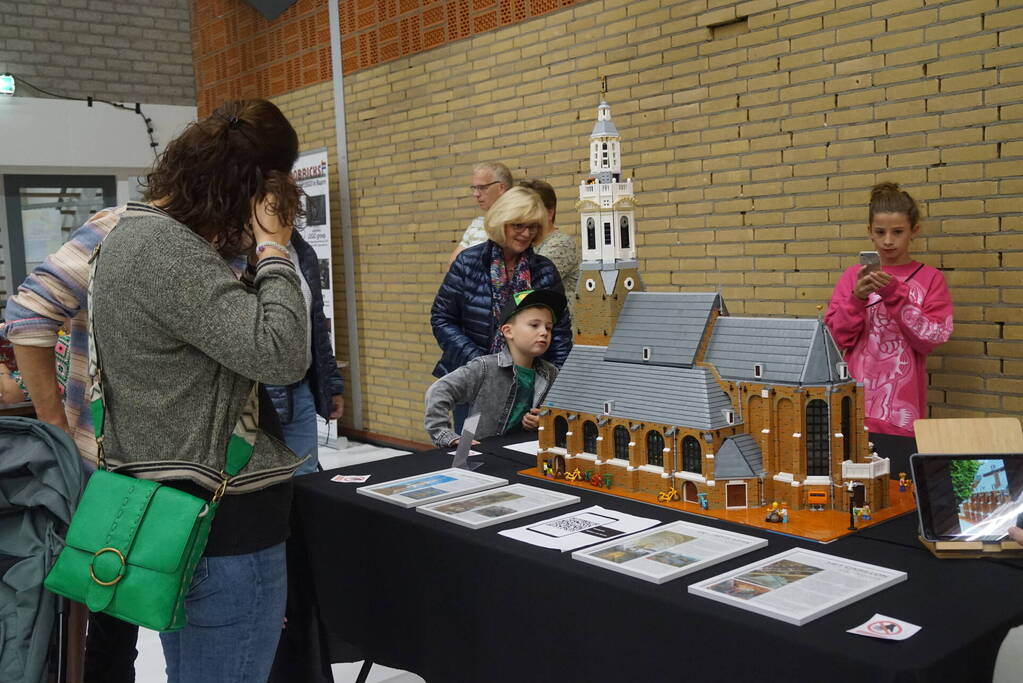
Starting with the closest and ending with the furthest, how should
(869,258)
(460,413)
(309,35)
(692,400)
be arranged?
(692,400) < (869,258) < (460,413) < (309,35)

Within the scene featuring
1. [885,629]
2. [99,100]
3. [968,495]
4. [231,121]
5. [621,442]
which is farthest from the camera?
[99,100]

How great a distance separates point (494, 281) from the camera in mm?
3994

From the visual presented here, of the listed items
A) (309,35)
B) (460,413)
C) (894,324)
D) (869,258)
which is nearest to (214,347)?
(460,413)

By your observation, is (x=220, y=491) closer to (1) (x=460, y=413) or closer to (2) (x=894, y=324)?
(1) (x=460, y=413)

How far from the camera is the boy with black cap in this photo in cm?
318

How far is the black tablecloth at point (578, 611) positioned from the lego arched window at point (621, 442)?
13 cm

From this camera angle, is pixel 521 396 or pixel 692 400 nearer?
pixel 692 400

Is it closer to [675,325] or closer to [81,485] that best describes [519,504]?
[675,325]

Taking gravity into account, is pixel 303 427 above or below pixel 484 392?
below

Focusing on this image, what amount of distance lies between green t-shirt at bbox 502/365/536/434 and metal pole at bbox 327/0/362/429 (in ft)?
18.0

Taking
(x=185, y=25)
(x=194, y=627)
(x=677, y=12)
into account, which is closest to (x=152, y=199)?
(x=194, y=627)

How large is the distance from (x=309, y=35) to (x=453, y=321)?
5835 mm

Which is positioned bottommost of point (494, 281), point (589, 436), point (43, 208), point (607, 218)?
point (589, 436)

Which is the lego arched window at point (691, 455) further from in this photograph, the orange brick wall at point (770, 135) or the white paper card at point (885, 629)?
the orange brick wall at point (770, 135)
